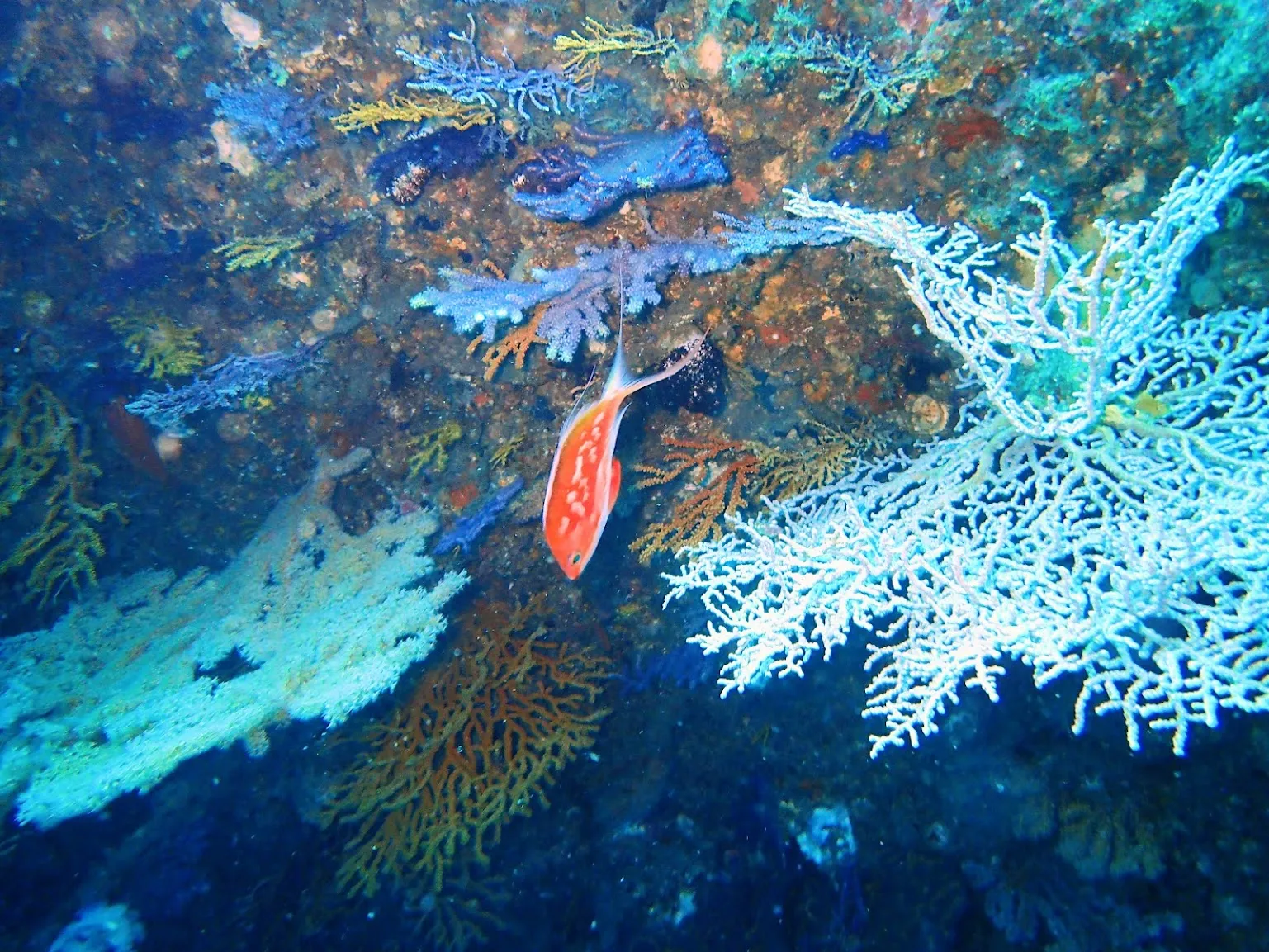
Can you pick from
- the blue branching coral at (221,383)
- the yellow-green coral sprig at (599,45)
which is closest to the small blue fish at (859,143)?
the yellow-green coral sprig at (599,45)

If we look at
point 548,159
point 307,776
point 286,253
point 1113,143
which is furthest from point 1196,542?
point 286,253

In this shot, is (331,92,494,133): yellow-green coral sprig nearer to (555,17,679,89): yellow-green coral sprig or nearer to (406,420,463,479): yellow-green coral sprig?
(555,17,679,89): yellow-green coral sprig

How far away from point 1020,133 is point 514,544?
12.7 ft

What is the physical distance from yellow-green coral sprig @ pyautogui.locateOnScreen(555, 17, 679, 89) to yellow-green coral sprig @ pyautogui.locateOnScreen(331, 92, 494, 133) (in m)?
0.61

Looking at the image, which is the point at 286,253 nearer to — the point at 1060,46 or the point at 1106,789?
the point at 1060,46

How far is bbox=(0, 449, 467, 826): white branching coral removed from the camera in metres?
3.44

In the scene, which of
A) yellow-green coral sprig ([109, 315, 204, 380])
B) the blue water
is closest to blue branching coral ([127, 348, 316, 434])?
the blue water

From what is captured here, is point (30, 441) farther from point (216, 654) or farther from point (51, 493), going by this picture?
point (216, 654)

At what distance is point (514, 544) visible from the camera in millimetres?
4391

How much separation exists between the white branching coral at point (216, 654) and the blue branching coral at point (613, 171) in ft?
8.14

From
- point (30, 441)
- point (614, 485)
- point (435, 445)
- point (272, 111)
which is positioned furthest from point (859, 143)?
point (30, 441)

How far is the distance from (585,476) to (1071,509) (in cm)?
226

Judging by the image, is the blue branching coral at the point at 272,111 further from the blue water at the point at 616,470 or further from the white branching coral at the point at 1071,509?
the white branching coral at the point at 1071,509

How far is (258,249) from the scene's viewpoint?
4.36m
